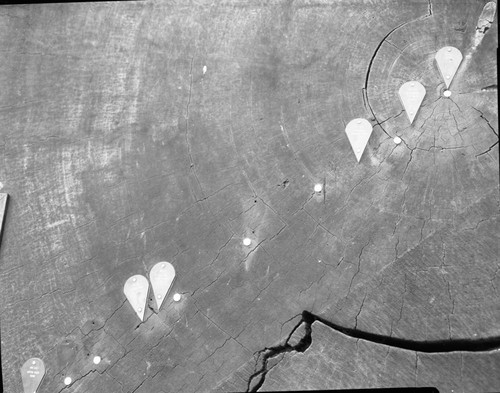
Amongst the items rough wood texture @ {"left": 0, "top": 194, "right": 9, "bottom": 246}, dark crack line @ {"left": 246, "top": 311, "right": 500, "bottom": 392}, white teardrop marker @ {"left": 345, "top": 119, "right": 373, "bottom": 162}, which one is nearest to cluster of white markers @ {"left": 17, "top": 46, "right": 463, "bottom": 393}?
white teardrop marker @ {"left": 345, "top": 119, "right": 373, "bottom": 162}

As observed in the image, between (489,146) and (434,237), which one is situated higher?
(489,146)

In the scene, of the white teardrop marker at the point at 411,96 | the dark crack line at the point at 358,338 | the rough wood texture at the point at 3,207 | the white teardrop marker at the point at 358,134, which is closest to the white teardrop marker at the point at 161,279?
the dark crack line at the point at 358,338

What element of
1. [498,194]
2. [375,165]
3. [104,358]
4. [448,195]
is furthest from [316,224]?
[104,358]

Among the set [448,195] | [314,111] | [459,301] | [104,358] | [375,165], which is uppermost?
[314,111]

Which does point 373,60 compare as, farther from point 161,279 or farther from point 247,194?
point 161,279

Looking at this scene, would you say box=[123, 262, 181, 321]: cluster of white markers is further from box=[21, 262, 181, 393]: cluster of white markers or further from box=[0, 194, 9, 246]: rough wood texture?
box=[0, 194, 9, 246]: rough wood texture

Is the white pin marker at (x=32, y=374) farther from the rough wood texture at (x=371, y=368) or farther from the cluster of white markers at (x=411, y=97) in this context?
the cluster of white markers at (x=411, y=97)

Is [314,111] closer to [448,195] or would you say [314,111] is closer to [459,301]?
[448,195]
